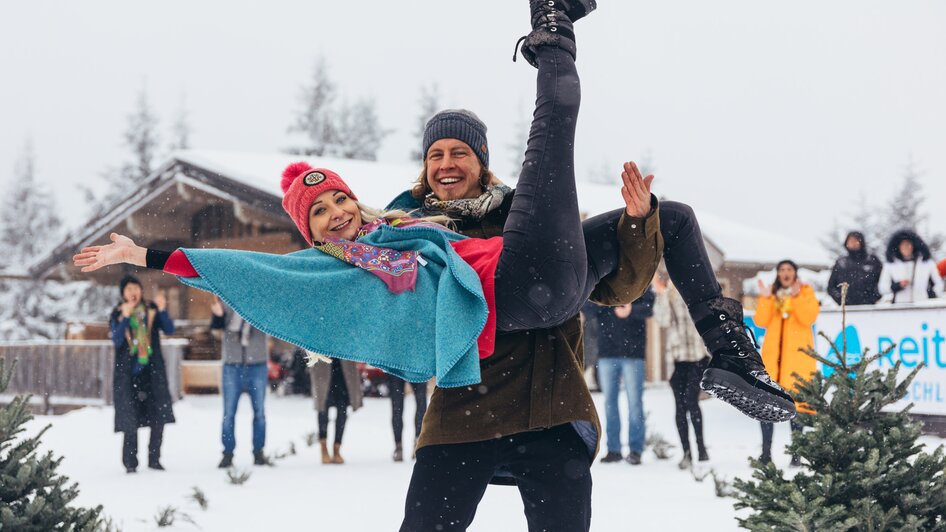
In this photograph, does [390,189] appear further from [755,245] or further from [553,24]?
[553,24]

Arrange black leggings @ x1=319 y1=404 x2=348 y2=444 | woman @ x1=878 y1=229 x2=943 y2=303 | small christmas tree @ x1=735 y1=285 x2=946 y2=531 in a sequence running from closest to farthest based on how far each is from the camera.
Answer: small christmas tree @ x1=735 y1=285 x2=946 y2=531
black leggings @ x1=319 y1=404 x2=348 y2=444
woman @ x1=878 y1=229 x2=943 y2=303

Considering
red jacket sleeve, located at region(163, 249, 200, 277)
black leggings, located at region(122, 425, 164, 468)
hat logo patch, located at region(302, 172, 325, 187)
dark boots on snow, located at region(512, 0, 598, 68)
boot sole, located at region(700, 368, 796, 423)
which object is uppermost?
dark boots on snow, located at region(512, 0, 598, 68)

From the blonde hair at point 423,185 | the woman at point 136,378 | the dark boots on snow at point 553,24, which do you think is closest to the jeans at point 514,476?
the blonde hair at point 423,185

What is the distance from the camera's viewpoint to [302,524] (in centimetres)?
603

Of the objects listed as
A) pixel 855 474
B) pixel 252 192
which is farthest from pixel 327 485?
pixel 252 192

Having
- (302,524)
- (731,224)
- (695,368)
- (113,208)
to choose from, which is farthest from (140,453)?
(731,224)

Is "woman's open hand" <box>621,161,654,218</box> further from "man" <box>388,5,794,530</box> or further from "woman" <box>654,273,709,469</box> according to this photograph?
"woman" <box>654,273,709,469</box>

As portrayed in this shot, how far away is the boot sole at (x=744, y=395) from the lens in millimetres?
2268

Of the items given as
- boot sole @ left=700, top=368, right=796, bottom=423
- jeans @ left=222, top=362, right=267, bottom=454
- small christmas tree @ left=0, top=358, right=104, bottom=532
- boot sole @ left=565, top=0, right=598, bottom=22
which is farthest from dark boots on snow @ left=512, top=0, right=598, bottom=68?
jeans @ left=222, top=362, right=267, bottom=454

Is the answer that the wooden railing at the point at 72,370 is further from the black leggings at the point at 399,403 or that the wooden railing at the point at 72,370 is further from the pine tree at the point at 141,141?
the pine tree at the point at 141,141

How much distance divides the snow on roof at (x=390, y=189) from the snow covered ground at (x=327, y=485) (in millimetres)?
4371

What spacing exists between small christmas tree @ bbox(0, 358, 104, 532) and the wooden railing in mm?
11782

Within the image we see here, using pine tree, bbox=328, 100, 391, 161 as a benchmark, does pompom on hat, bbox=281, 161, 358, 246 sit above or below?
below

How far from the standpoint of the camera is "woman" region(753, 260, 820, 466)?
315 inches
